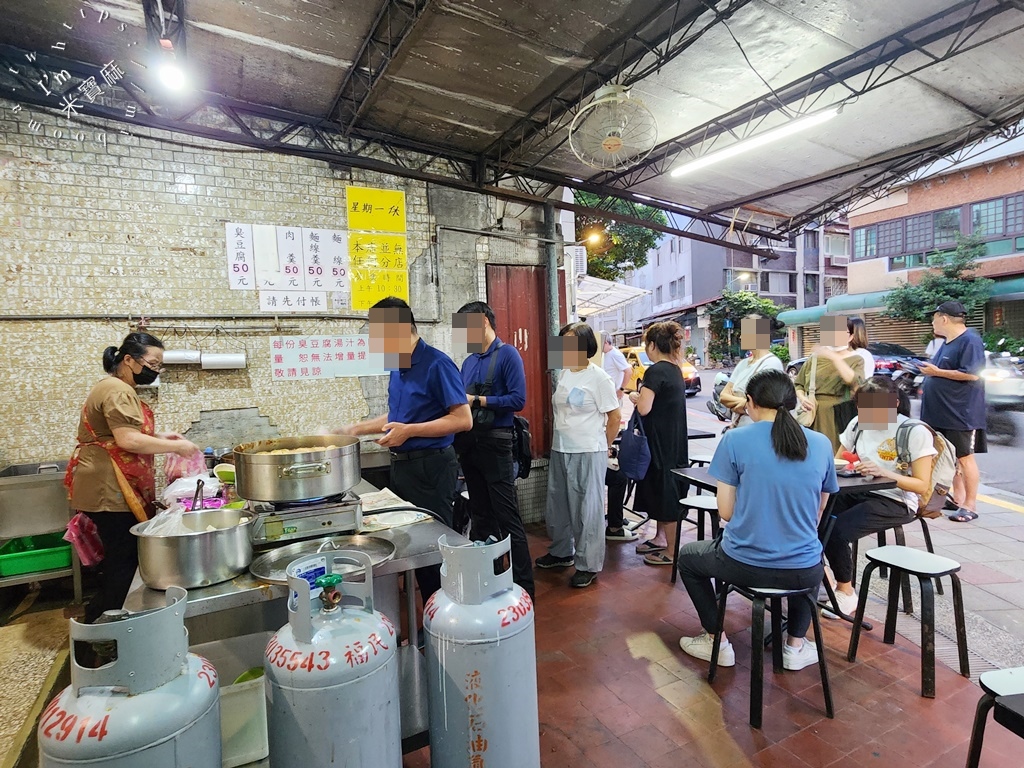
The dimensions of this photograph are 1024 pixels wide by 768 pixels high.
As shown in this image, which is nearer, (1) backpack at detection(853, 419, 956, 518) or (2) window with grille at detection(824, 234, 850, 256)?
(1) backpack at detection(853, 419, 956, 518)

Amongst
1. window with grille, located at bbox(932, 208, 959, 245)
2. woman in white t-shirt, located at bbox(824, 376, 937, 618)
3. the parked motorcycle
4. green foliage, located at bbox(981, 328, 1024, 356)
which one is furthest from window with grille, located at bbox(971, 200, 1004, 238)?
woman in white t-shirt, located at bbox(824, 376, 937, 618)

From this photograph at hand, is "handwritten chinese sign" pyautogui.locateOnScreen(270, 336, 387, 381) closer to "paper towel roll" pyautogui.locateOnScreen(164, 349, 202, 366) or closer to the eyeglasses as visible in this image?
"paper towel roll" pyautogui.locateOnScreen(164, 349, 202, 366)

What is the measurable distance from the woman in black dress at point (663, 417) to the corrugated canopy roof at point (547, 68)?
7.05 feet

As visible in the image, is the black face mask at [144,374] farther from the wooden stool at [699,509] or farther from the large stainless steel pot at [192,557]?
the wooden stool at [699,509]

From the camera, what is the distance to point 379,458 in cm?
483

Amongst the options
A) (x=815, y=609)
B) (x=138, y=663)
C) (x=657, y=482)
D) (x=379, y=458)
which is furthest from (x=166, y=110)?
(x=815, y=609)

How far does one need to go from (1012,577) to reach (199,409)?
21.8ft

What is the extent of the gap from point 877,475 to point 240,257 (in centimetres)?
513

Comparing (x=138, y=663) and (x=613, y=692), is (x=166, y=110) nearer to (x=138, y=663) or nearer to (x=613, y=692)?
(x=138, y=663)

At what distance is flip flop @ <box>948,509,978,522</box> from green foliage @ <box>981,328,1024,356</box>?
14.1 metres

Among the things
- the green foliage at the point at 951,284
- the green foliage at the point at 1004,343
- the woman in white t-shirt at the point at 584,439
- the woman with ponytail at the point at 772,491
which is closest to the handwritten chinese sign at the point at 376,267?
the woman in white t-shirt at the point at 584,439

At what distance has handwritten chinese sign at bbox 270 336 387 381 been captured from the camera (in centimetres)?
476

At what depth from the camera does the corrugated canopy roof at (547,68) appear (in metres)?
3.51

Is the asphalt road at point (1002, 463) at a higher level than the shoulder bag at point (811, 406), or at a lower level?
lower
